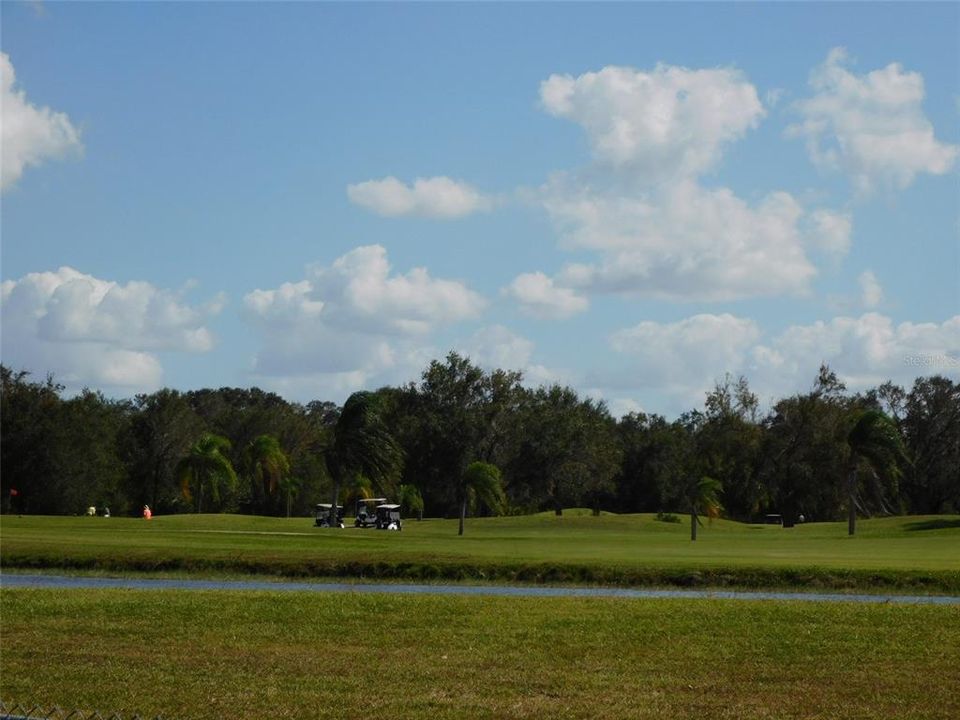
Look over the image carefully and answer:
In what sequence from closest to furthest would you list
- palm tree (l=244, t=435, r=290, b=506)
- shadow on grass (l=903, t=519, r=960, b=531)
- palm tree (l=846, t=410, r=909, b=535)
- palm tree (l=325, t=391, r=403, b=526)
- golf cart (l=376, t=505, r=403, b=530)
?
1. palm tree (l=846, t=410, r=909, b=535)
2. shadow on grass (l=903, t=519, r=960, b=531)
3. palm tree (l=325, t=391, r=403, b=526)
4. golf cart (l=376, t=505, r=403, b=530)
5. palm tree (l=244, t=435, r=290, b=506)

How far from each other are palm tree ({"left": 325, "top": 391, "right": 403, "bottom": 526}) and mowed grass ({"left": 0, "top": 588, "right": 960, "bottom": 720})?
4285cm

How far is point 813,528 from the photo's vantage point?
6831 cm

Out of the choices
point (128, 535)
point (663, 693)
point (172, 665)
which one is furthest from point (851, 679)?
point (128, 535)

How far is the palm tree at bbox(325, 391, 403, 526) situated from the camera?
66.5 metres

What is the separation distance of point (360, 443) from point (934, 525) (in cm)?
2949

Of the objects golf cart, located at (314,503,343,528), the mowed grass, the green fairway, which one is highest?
golf cart, located at (314,503,343,528)

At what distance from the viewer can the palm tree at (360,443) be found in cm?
6650

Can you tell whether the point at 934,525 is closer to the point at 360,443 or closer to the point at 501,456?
the point at 360,443

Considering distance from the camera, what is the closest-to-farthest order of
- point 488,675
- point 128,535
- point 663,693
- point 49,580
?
point 663,693, point 488,675, point 49,580, point 128,535

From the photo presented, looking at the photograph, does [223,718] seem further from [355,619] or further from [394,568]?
[394,568]

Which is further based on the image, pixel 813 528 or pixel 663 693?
pixel 813 528

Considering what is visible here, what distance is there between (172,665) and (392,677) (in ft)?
10.1

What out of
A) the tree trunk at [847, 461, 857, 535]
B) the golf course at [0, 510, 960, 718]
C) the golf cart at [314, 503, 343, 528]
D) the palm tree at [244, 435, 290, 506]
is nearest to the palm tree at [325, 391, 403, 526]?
the golf cart at [314, 503, 343, 528]

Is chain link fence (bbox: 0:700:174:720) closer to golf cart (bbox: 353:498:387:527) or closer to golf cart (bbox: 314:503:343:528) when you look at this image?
golf cart (bbox: 314:503:343:528)
